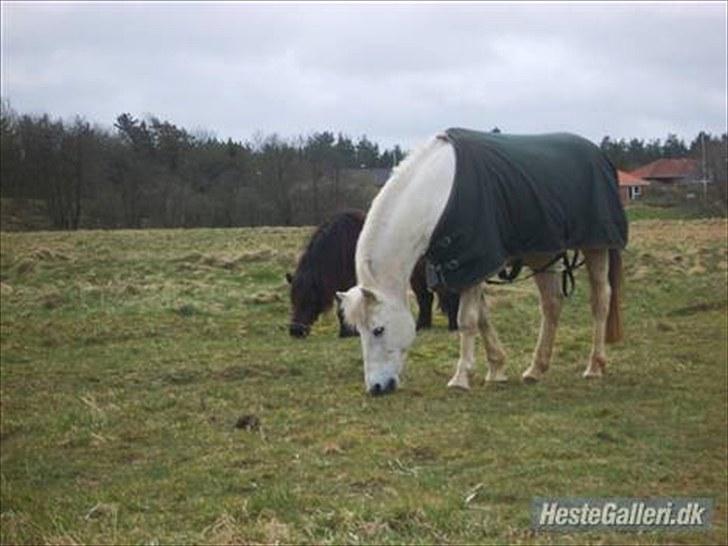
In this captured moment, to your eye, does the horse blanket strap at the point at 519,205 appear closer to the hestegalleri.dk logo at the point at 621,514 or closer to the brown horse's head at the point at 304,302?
the brown horse's head at the point at 304,302

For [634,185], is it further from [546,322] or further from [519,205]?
[519,205]

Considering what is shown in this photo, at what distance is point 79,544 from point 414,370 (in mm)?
5411

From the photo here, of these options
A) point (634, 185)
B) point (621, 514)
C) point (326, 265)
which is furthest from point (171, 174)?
point (634, 185)

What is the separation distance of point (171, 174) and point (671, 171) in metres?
25.4

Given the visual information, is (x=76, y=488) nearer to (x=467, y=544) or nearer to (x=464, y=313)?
(x=467, y=544)

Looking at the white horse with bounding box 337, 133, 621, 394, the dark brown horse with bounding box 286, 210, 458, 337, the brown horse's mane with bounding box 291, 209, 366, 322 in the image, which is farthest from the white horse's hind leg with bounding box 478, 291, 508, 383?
the brown horse's mane with bounding box 291, 209, 366, 322

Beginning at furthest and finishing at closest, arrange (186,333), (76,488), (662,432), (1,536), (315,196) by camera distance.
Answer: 1. (315,196)
2. (186,333)
3. (662,432)
4. (76,488)
5. (1,536)

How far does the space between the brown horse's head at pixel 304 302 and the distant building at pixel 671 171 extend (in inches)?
737

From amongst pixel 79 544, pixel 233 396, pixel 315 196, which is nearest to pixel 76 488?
pixel 79 544

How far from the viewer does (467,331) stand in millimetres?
8438

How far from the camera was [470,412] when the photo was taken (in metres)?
7.24

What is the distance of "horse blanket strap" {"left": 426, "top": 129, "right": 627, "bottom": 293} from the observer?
7996 mm

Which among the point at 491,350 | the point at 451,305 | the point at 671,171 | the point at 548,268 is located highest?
the point at 671,171

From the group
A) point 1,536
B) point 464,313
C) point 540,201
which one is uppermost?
point 540,201
